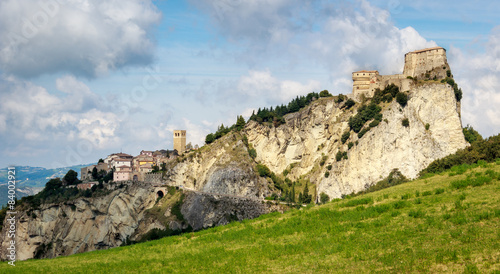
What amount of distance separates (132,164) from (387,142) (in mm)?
73259

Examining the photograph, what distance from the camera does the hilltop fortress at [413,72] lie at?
8694cm

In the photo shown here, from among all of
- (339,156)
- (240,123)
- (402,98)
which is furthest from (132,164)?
(402,98)

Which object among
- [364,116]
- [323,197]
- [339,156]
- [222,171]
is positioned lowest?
[323,197]

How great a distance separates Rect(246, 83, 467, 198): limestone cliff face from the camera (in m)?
82.7

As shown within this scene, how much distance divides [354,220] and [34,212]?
105 metres

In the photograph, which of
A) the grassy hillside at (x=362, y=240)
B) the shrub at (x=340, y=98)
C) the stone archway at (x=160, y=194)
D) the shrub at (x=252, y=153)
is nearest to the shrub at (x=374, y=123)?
the shrub at (x=340, y=98)

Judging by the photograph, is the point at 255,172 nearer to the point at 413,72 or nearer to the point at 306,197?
the point at 306,197

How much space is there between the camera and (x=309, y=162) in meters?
102

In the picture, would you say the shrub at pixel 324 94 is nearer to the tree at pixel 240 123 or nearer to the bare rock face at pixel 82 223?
the tree at pixel 240 123

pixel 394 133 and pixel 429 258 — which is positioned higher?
pixel 394 133

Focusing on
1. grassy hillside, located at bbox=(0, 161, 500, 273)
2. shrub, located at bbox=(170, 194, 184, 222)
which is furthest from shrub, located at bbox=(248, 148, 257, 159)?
grassy hillside, located at bbox=(0, 161, 500, 273)

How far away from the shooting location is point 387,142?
86688 millimetres

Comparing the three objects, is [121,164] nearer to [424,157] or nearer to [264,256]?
[424,157]

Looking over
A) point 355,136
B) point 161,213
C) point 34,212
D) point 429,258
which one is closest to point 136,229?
point 161,213
